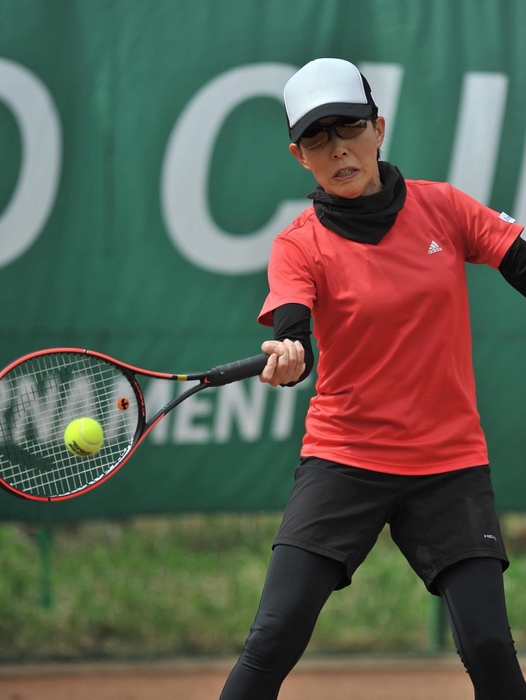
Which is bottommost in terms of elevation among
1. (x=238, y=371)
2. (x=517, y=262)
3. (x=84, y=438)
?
(x=84, y=438)

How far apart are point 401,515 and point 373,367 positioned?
0.98 feet

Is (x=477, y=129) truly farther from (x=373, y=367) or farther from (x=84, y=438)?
(x=84, y=438)

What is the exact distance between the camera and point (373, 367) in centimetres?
199

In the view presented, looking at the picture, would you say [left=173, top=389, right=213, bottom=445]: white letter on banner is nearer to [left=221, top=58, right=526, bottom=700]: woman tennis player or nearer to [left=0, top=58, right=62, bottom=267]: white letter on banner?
[left=0, top=58, right=62, bottom=267]: white letter on banner

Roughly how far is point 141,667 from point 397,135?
1.82 meters

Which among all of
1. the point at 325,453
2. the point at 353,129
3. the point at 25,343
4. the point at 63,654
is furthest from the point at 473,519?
the point at 63,654

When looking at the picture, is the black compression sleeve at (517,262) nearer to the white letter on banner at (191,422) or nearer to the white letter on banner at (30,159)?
the white letter on banner at (191,422)

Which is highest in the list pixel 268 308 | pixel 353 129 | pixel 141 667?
pixel 353 129

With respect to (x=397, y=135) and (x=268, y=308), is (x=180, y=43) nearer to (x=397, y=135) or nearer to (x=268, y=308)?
(x=397, y=135)

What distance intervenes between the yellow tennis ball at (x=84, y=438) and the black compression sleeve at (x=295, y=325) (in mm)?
471

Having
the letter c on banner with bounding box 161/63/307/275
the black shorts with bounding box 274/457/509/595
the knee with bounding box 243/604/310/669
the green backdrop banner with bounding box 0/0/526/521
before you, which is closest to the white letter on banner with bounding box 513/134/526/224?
the green backdrop banner with bounding box 0/0/526/521

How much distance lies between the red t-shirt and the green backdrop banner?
3.63ft

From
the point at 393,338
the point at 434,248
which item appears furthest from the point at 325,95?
the point at 393,338

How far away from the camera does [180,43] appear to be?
3062mm
